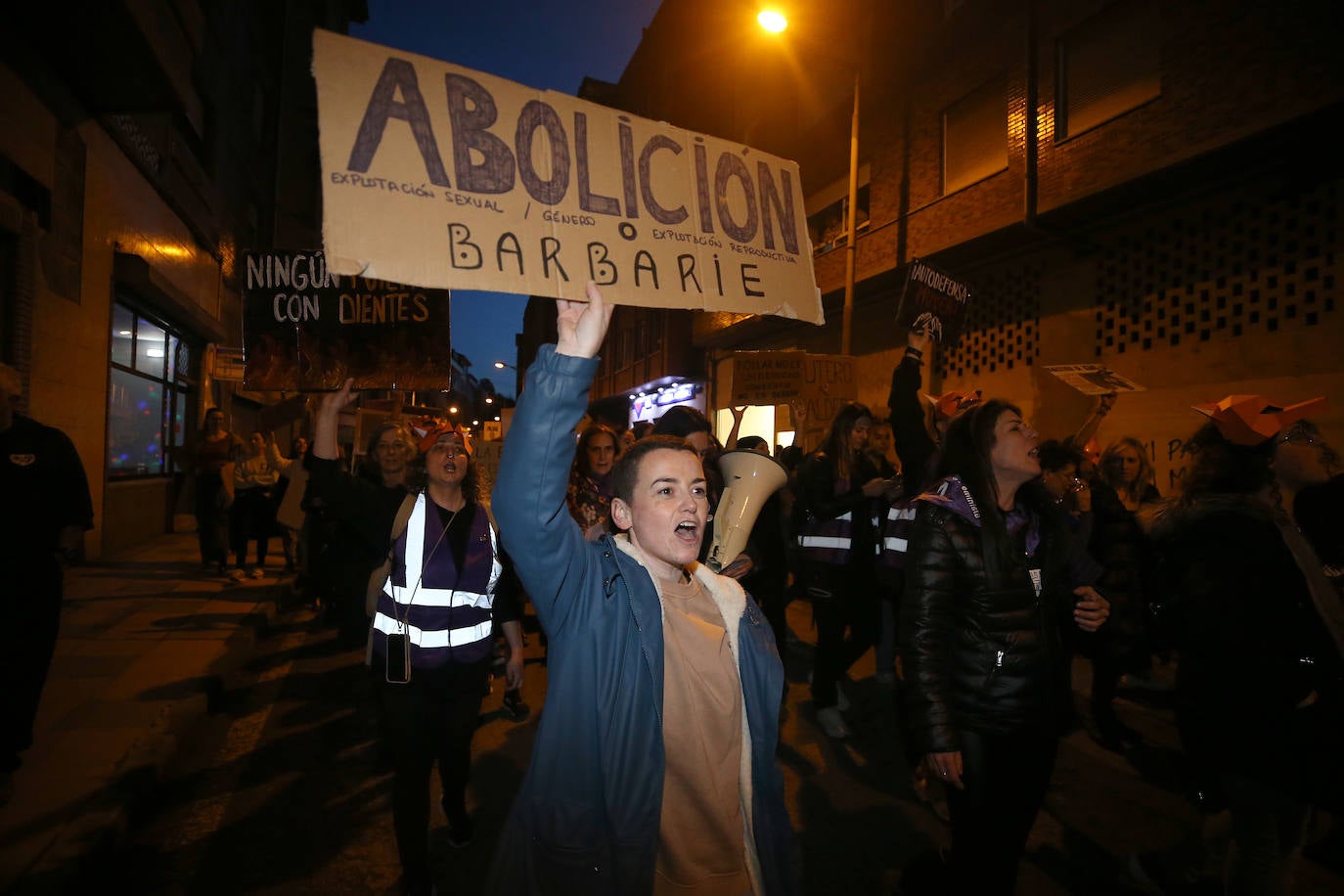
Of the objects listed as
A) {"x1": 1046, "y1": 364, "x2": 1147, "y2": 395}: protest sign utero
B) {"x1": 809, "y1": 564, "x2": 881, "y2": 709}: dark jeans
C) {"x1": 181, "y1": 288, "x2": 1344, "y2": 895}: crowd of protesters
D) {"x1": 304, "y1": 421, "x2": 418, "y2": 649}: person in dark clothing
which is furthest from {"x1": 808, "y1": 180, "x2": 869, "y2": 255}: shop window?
{"x1": 304, "y1": 421, "x2": 418, "y2": 649}: person in dark clothing

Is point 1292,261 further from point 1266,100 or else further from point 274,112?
point 274,112

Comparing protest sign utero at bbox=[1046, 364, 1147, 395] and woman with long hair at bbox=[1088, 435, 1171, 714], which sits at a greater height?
protest sign utero at bbox=[1046, 364, 1147, 395]

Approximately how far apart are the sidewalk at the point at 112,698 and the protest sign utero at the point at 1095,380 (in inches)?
300

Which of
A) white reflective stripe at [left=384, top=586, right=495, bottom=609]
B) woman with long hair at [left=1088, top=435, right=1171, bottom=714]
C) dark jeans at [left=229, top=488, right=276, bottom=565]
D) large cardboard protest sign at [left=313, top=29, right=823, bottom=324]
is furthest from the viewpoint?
dark jeans at [left=229, top=488, right=276, bottom=565]

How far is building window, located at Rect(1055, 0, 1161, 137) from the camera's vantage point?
930cm

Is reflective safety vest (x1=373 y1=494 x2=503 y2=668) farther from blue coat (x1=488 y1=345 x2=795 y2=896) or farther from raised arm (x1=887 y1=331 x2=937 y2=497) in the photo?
raised arm (x1=887 y1=331 x2=937 y2=497)

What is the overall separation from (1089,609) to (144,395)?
14160 mm

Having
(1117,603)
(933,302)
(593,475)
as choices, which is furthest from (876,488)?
(593,475)

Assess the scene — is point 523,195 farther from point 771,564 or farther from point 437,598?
point 771,564

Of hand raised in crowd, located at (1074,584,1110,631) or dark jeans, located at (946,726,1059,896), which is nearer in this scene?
dark jeans, located at (946,726,1059,896)

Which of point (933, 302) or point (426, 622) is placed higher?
point (933, 302)

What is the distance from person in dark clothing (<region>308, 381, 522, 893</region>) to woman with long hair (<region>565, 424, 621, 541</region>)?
3.78 feet

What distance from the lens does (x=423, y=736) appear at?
298cm

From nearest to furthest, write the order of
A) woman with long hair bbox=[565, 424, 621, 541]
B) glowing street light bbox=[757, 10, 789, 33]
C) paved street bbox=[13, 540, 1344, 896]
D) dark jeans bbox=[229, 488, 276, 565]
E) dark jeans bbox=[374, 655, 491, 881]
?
1. dark jeans bbox=[374, 655, 491, 881]
2. paved street bbox=[13, 540, 1344, 896]
3. woman with long hair bbox=[565, 424, 621, 541]
4. dark jeans bbox=[229, 488, 276, 565]
5. glowing street light bbox=[757, 10, 789, 33]
